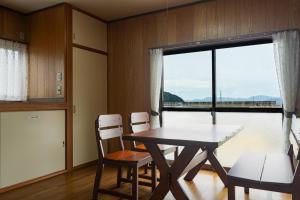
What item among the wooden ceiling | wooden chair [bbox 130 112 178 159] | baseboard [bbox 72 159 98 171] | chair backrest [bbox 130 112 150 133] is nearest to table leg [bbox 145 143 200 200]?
wooden chair [bbox 130 112 178 159]

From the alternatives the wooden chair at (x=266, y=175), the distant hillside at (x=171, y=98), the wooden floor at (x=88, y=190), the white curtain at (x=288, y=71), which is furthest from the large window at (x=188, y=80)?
the wooden chair at (x=266, y=175)

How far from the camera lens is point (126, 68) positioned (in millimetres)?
4148

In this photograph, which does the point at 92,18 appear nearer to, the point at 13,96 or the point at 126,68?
the point at 126,68

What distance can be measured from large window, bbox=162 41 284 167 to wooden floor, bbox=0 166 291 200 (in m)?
0.70

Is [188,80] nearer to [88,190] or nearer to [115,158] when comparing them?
[115,158]

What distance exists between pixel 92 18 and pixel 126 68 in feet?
3.34

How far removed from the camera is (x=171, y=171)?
211cm

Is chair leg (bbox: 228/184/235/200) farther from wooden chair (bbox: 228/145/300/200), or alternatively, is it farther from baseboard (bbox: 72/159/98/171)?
baseboard (bbox: 72/159/98/171)

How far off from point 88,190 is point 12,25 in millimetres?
2916

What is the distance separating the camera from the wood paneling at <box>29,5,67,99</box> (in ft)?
11.7

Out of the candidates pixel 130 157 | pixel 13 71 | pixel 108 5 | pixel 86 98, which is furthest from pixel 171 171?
pixel 13 71

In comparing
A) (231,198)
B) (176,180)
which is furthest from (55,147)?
(231,198)

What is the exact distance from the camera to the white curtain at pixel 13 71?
3738 millimetres

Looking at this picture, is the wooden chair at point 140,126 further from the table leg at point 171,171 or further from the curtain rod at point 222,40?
the curtain rod at point 222,40
